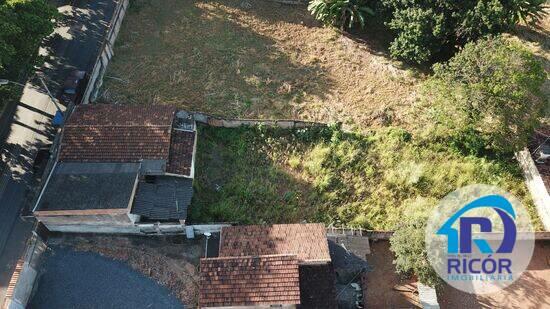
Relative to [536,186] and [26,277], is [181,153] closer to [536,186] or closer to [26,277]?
[26,277]

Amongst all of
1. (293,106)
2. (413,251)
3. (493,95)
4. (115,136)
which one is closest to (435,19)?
(493,95)

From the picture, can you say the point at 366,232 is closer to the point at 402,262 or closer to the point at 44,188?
the point at 402,262

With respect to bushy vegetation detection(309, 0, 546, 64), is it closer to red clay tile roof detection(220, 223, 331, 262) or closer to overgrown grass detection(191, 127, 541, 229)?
overgrown grass detection(191, 127, 541, 229)

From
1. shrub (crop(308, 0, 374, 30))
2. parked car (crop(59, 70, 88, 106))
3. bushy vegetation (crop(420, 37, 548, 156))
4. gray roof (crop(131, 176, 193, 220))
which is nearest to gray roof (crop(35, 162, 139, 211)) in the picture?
gray roof (crop(131, 176, 193, 220))

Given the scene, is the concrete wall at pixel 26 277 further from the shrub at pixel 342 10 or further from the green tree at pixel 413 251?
the shrub at pixel 342 10

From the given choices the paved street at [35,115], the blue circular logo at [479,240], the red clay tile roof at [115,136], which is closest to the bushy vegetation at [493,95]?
the blue circular logo at [479,240]

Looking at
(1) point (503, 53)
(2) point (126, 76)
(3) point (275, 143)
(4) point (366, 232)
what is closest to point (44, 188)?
(2) point (126, 76)
